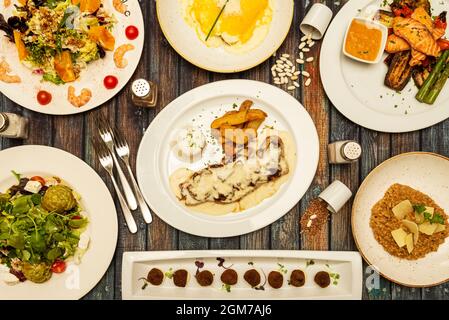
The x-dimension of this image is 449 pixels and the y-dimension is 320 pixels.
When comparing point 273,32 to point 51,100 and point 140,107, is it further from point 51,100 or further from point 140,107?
point 51,100

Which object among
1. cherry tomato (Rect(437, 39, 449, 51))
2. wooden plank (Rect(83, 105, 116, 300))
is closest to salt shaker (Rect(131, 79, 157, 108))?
wooden plank (Rect(83, 105, 116, 300))

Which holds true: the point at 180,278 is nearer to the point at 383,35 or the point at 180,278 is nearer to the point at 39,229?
the point at 39,229

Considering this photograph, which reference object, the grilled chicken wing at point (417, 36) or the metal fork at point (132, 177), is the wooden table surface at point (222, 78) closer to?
the metal fork at point (132, 177)

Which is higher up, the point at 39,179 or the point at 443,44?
the point at 443,44

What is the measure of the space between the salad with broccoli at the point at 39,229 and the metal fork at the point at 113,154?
0.73ft

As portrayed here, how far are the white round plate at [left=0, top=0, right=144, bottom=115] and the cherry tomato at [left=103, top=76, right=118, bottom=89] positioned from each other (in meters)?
0.01

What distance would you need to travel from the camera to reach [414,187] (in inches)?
78.9

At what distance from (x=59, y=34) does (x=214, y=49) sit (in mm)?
700

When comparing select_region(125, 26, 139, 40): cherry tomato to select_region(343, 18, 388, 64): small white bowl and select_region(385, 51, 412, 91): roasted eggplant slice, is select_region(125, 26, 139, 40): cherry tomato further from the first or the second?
select_region(385, 51, 412, 91): roasted eggplant slice

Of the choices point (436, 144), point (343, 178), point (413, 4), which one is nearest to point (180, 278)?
point (343, 178)

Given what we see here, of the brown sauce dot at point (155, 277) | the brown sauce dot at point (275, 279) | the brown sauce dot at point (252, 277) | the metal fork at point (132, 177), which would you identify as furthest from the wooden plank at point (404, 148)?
the metal fork at point (132, 177)

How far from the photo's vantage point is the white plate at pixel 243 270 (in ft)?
6.31

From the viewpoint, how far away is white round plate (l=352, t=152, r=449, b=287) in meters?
1.93

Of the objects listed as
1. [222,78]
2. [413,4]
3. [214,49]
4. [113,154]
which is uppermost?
[413,4]
